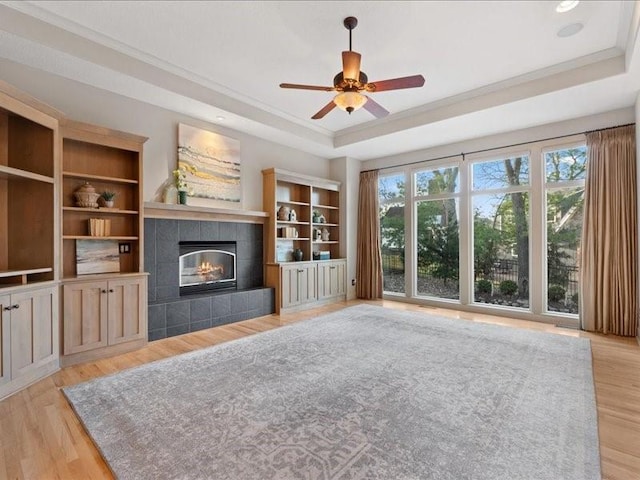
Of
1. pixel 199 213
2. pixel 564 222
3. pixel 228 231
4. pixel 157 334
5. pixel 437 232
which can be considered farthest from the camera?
pixel 437 232

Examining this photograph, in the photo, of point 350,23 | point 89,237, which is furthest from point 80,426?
point 350,23

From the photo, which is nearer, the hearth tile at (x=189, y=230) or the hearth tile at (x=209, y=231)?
the hearth tile at (x=189, y=230)

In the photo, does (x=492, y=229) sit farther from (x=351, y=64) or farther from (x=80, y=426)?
(x=80, y=426)

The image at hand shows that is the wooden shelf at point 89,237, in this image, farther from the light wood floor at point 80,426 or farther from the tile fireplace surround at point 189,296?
the light wood floor at point 80,426

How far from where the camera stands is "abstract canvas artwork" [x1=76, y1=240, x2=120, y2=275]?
3.70 metres

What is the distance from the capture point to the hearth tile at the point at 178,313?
4.23 meters

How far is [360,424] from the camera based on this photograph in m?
2.12

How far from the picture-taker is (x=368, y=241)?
22.7 ft

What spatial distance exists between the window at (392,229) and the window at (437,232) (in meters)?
0.33

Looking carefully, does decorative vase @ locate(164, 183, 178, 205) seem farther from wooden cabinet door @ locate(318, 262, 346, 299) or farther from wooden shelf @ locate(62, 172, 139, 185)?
wooden cabinet door @ locate(318, 262, 346, 299)

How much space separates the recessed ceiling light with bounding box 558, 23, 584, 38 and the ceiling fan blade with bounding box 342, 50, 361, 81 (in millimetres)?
2065

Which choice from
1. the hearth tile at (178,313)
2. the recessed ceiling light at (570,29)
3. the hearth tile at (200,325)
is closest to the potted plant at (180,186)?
the hearth tile at (178,313)

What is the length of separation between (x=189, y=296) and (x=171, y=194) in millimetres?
1436

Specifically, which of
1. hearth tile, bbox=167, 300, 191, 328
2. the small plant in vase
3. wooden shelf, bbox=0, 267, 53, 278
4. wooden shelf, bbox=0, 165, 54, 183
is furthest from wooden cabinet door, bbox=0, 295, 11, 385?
hearth tile, bbox=167, 300, 191, 328
